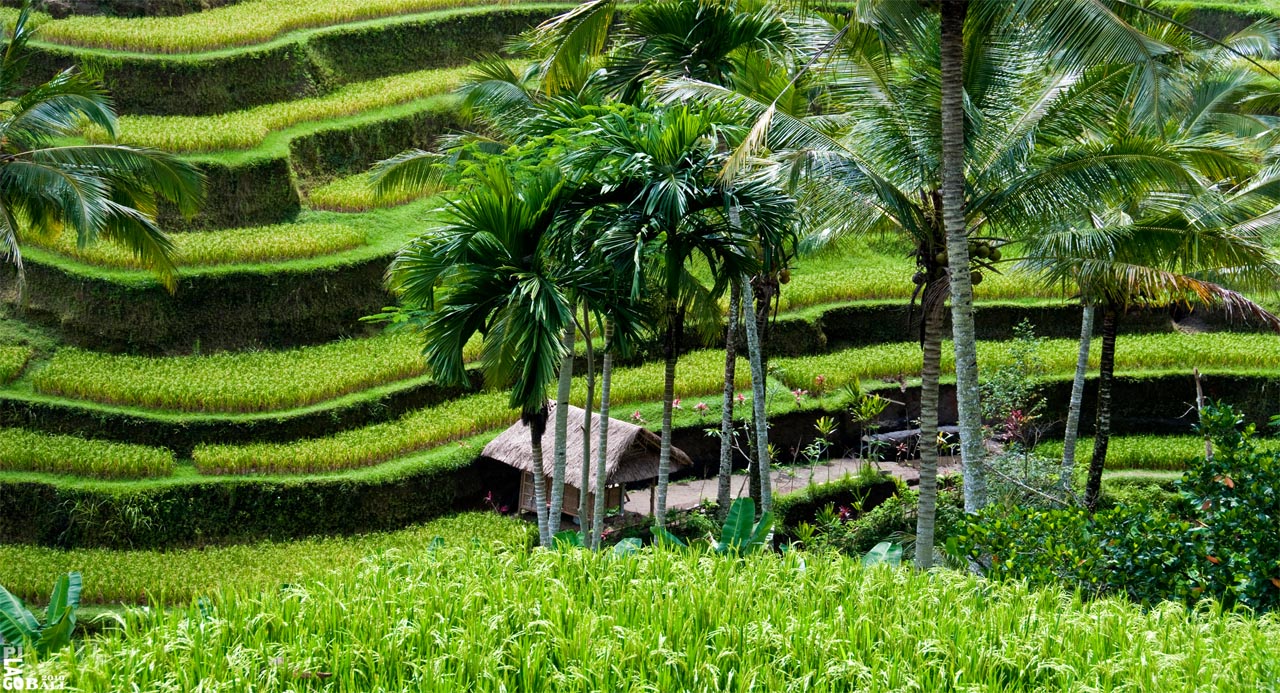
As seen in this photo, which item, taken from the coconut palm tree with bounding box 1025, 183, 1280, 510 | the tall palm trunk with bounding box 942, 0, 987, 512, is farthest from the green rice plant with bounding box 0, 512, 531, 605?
the coconut palm tree with bounding box 1025, 183, 1280, 510

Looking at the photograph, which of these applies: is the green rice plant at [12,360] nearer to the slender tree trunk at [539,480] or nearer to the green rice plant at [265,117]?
the green rice plant at [265,117]

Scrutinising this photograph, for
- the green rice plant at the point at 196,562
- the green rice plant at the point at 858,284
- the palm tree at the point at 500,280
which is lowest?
the green rice plant at the point at 196,562

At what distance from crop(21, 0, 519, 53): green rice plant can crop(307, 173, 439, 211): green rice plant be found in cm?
347

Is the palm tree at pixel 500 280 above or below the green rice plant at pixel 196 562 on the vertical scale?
above

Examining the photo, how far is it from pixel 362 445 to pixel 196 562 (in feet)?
8.31

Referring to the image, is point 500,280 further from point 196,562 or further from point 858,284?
point 858,284

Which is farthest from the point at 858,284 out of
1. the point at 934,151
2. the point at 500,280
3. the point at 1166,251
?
the point at 500,280

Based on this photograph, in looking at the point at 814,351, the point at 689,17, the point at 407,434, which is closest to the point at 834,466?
the point at 814,351

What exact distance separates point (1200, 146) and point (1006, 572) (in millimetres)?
4652

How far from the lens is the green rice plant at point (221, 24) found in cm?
1888

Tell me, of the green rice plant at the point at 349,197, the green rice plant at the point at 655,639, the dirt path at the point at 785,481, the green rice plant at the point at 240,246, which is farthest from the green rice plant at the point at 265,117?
the green rice plant at the point at 655,639

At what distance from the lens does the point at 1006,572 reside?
660 cm

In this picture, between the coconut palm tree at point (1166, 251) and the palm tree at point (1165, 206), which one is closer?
the palm tree at point (1165, 206)

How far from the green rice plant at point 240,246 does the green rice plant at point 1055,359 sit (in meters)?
6.98
